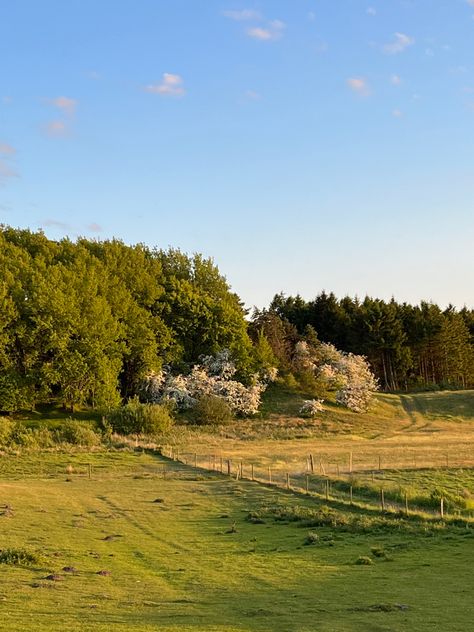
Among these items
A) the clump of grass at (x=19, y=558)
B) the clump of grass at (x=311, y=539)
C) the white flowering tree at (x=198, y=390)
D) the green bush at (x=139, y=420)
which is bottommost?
the clump of grass at (x=311, y=539)

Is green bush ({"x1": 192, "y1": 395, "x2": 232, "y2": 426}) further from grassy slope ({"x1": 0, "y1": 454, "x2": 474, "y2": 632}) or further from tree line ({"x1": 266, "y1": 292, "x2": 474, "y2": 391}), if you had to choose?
grassy slope ({"x1": 0, "y1": 454, "x2": 474, "y2": 632})

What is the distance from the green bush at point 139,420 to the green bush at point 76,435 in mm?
4214

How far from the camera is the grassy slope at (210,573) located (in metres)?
14.4

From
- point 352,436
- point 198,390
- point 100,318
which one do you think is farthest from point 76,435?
point 352,436

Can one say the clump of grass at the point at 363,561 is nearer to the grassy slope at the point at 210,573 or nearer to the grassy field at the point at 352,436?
the grassy slope at the point at 210,573

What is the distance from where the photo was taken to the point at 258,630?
44.5 ft

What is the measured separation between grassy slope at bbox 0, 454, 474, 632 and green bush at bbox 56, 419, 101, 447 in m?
26.3

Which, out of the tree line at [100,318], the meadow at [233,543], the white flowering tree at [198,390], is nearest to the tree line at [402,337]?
the tree line at [100,318]

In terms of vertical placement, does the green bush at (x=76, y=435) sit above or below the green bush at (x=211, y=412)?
below

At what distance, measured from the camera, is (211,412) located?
77188 millimetres

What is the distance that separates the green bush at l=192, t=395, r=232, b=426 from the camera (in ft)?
253

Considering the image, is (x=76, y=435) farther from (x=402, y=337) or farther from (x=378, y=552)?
(x=402, y=337)

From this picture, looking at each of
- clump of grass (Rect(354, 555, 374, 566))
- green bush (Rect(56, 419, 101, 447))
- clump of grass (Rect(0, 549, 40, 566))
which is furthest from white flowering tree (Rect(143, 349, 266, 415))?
clump of grass (Rect(354, 555, 374, 566))

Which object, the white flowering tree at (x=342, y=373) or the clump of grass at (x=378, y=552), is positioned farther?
the white flowering tree at (x=342, y=373)
